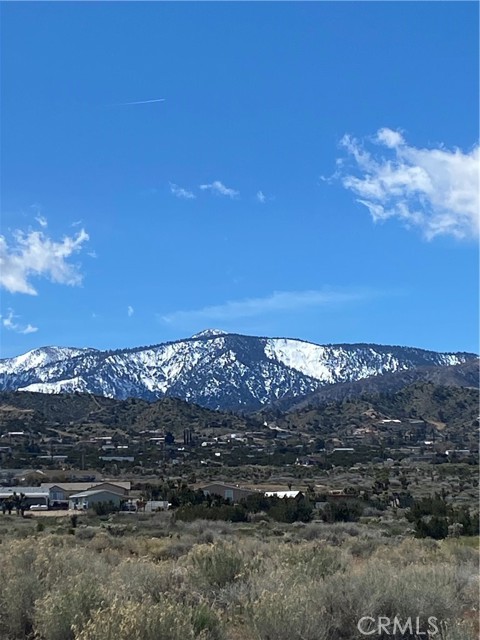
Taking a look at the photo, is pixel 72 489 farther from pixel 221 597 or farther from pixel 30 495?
pixel 221 597

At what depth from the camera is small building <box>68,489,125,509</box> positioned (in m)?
55.5

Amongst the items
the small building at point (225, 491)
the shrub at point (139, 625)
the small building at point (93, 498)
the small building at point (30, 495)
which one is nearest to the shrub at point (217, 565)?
the shrub at point (139, 625)

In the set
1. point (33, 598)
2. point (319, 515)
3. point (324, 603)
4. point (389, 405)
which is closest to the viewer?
point (324, 603)

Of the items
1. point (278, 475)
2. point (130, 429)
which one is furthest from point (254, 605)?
point (130, 429)

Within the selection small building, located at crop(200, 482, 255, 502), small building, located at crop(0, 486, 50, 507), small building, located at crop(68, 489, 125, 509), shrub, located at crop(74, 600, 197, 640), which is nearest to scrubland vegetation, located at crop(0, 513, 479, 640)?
shrub, located at crop(74, 600, 197, 640)

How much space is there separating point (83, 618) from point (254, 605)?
69.9 inches

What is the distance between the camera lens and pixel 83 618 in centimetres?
851

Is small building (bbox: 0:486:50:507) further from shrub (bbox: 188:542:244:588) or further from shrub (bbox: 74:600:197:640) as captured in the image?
shrub (bbox: 74:600:197:640)

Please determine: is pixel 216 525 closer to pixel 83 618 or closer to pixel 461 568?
pixel 461 568
